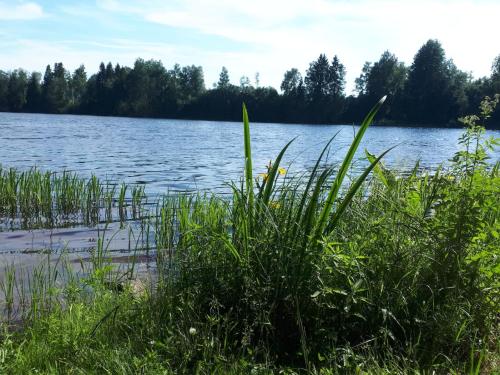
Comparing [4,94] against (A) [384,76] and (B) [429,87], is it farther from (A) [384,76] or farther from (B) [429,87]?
(B) [429,87]

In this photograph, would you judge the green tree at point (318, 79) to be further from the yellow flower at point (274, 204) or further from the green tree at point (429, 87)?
the yellow flower at point (274, 204)

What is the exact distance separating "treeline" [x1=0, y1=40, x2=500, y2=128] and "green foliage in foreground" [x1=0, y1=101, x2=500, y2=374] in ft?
309

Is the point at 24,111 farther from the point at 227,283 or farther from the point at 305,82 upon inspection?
the point at 227,283

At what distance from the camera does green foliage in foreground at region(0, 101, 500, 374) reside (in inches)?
136

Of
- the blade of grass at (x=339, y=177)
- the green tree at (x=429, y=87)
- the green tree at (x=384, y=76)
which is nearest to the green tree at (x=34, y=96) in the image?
the green tree at (x=384, y=76)

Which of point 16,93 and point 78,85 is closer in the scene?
point 16,93

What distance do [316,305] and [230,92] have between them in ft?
386

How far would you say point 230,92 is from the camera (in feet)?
391

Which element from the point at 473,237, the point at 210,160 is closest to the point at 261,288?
the point at 473,237

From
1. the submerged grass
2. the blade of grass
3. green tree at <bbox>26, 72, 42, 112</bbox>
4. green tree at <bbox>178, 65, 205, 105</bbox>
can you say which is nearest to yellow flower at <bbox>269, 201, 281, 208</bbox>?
the blade of grass

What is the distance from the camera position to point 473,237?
3.58 metres

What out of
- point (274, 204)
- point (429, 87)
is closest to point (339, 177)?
point (274, 204)

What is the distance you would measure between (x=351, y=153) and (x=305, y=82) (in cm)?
11988

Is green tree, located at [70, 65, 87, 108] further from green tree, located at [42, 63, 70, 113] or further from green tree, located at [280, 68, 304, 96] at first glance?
green tree, located at [280, 68, 304, 96]
